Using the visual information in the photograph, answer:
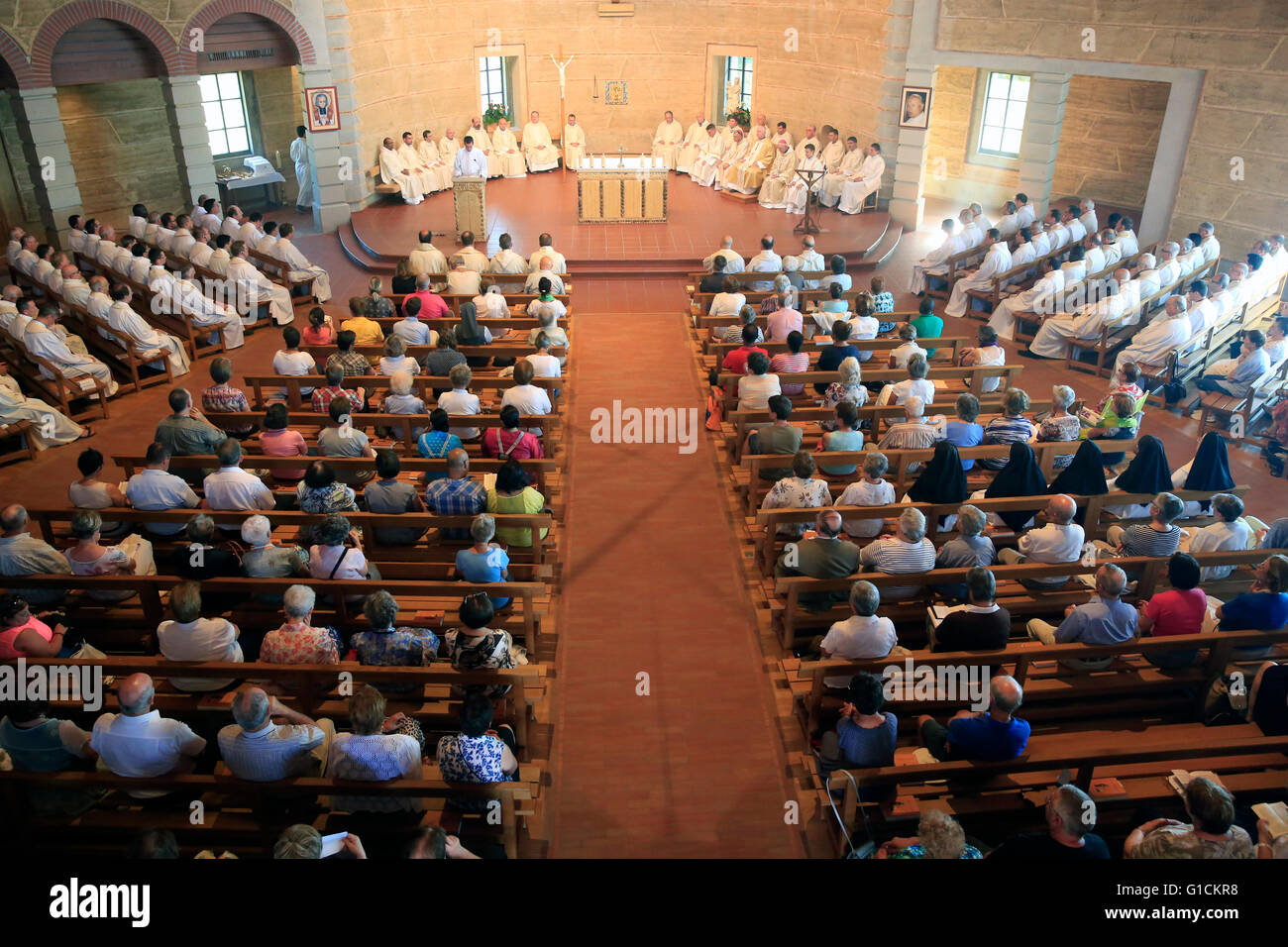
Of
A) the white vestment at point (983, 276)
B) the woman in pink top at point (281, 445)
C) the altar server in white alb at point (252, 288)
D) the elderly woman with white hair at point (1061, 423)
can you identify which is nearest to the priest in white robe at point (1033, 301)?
the white vestment at point (983, 276)

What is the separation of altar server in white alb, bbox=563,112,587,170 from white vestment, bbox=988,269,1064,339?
10079 mm

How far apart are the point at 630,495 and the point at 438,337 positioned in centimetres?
271

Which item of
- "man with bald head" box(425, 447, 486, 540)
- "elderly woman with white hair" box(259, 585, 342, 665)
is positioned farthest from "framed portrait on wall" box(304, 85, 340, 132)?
"elderly woman with white hair" box(259, 585, 342, 665)

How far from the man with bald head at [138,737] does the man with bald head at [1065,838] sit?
3.97 meters

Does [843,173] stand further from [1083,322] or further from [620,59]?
[1083,322]

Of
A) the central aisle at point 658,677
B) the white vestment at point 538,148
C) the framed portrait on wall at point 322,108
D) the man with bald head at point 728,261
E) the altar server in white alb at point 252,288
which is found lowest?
the central aisle at point 658,677

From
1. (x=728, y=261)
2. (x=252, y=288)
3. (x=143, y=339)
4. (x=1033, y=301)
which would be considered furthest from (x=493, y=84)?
(x=1033, y=301)

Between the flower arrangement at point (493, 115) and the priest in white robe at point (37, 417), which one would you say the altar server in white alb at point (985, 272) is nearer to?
the flower arrangement at point (493, 115)

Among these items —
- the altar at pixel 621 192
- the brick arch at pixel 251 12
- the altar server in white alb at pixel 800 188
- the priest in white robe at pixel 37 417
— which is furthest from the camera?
the altar server in white alb at pixel 800 188

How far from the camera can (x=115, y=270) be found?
504 inches

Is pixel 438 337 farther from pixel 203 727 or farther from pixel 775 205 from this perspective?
pixel 775 205

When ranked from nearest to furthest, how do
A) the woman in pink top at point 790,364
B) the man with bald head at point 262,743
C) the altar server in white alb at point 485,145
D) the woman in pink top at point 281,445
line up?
the man with bald head at point 262,743 → the woman in pink top at point 281,445 → the woman in pink top at point 790,364 → the altar server in white alb at point 485,145

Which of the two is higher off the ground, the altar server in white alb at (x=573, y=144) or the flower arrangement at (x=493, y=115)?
the flower arrangement at (x=493, y=115)

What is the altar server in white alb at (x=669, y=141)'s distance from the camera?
20.2m
